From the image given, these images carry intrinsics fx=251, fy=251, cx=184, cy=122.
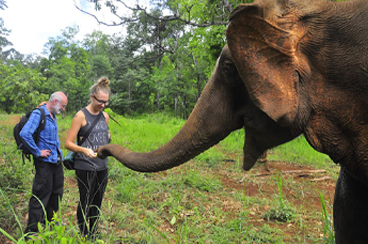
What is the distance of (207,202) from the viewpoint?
4.22 m

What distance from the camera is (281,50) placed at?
1.05 meters

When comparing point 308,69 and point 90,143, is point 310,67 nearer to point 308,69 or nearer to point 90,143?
point 308,69

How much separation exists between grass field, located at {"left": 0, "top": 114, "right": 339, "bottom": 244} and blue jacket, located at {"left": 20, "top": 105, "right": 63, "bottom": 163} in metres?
0.58

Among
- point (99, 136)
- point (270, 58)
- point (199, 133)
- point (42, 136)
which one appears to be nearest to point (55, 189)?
point (42, 136)

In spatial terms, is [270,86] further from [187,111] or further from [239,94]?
[187,111]

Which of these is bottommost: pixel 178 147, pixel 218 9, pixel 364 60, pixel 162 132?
pixel 162 132

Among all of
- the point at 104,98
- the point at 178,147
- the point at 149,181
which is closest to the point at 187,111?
the point at 149,181

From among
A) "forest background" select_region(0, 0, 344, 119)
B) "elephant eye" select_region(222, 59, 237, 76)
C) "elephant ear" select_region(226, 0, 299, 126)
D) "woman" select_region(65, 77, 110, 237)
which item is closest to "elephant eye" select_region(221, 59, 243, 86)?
"elephant eye" select_region(222, 59, 237, 76)

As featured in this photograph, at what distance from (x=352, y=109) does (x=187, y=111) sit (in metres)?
20.0

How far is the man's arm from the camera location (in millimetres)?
2703

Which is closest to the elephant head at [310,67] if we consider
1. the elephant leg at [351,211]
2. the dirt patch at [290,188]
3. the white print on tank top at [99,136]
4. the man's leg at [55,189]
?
the elephant leg at [351,211]

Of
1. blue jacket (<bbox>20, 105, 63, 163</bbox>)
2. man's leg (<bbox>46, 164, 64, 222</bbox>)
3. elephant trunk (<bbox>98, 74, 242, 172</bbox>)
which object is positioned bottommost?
man's leg (<bbox>46, 164, 64, 222</bbox>)

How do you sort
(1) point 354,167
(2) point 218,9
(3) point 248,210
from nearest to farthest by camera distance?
(1) point 354,167
(3) point 248,210
(2) point 218,9

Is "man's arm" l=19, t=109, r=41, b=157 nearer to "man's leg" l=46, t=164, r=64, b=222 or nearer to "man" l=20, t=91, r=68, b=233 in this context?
"man" l=20, t=91, r=68, b=233
